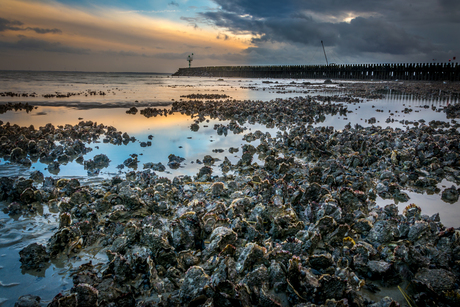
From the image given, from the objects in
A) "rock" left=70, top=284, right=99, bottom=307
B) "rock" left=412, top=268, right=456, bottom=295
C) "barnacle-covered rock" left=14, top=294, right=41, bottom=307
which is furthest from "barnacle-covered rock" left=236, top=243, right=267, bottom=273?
"barnacle-covered rock" left=14, top=294, right=41, bottom=307

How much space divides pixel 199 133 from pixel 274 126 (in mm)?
2588

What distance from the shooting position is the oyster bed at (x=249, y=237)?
1.92m

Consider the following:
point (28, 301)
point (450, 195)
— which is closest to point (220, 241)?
point (28, 301)

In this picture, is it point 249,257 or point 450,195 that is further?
point 450,195

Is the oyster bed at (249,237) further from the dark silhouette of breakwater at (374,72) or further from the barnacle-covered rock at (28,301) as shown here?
the dark silhouette of breakwater at (374,72)

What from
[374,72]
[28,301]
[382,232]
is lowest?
[28,301]

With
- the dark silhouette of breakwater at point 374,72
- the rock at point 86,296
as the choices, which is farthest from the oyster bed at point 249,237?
the dark silhouette of breakwater at point 374,72

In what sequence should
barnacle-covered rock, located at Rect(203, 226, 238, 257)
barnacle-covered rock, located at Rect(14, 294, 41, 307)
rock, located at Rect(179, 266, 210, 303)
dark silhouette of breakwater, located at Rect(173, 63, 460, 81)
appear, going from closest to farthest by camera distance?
barnacle-covered rock, located at Rect(14, 294, 41, 307) < rock, located at Rect(179, 266, 210, 303) < barnacle-covered rock, located at Rect(203, 226, 238, 257) < dark silhouette of breakwater, located at Rect(173, 63, 460, 81)

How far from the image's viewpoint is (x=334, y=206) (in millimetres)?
2900

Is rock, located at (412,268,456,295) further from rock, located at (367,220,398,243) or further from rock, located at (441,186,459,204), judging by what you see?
rock, located at (441,186,459,204)

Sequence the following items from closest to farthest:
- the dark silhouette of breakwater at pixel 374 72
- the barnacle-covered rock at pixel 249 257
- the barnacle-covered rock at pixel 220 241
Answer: the barnacle-covered rock at pixel 249 257, the barnacle-covered rock at pixel 220 241, the dark silhouette of breakwater at pixel 374 72

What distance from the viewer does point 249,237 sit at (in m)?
2.59

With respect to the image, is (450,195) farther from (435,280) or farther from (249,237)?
(249,237)

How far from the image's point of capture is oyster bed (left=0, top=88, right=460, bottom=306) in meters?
1.92
